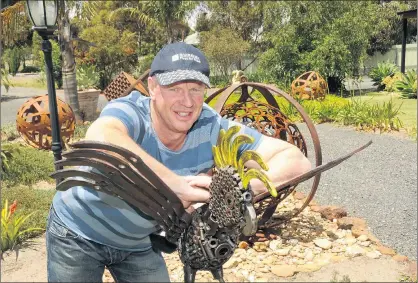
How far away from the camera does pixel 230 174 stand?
1.25 m

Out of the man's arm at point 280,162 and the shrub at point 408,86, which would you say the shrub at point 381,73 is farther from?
the man's arm at point 280,162

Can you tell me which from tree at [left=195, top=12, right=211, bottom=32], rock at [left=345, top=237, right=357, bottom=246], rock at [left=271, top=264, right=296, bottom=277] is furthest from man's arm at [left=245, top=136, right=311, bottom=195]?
tree at [left=195, top=12, right=211, bottom=32]

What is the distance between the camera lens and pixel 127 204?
1626 millimetres

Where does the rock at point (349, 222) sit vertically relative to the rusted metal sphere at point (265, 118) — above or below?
below

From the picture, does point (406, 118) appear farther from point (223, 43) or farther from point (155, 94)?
point (223, 43)

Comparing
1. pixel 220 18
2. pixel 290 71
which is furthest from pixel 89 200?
pixel 220 18

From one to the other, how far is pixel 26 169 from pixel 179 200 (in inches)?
244

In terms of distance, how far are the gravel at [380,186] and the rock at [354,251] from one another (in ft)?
1.25

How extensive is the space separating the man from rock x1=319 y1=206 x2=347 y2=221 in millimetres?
3564

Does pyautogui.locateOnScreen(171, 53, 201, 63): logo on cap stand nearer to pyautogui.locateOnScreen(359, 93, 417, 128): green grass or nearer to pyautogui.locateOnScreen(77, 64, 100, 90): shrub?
pyautogui.locateOnScreen(359, 93, 417, 128): green grass

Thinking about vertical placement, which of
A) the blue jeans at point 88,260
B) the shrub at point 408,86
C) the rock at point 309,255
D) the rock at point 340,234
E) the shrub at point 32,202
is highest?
the blue jeans at point 88,260

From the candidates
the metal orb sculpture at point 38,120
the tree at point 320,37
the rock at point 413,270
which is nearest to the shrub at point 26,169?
the metal orb sculpture at point 38,120

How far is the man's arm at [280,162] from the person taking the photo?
143 cm

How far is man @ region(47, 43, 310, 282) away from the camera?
142 centimetres
